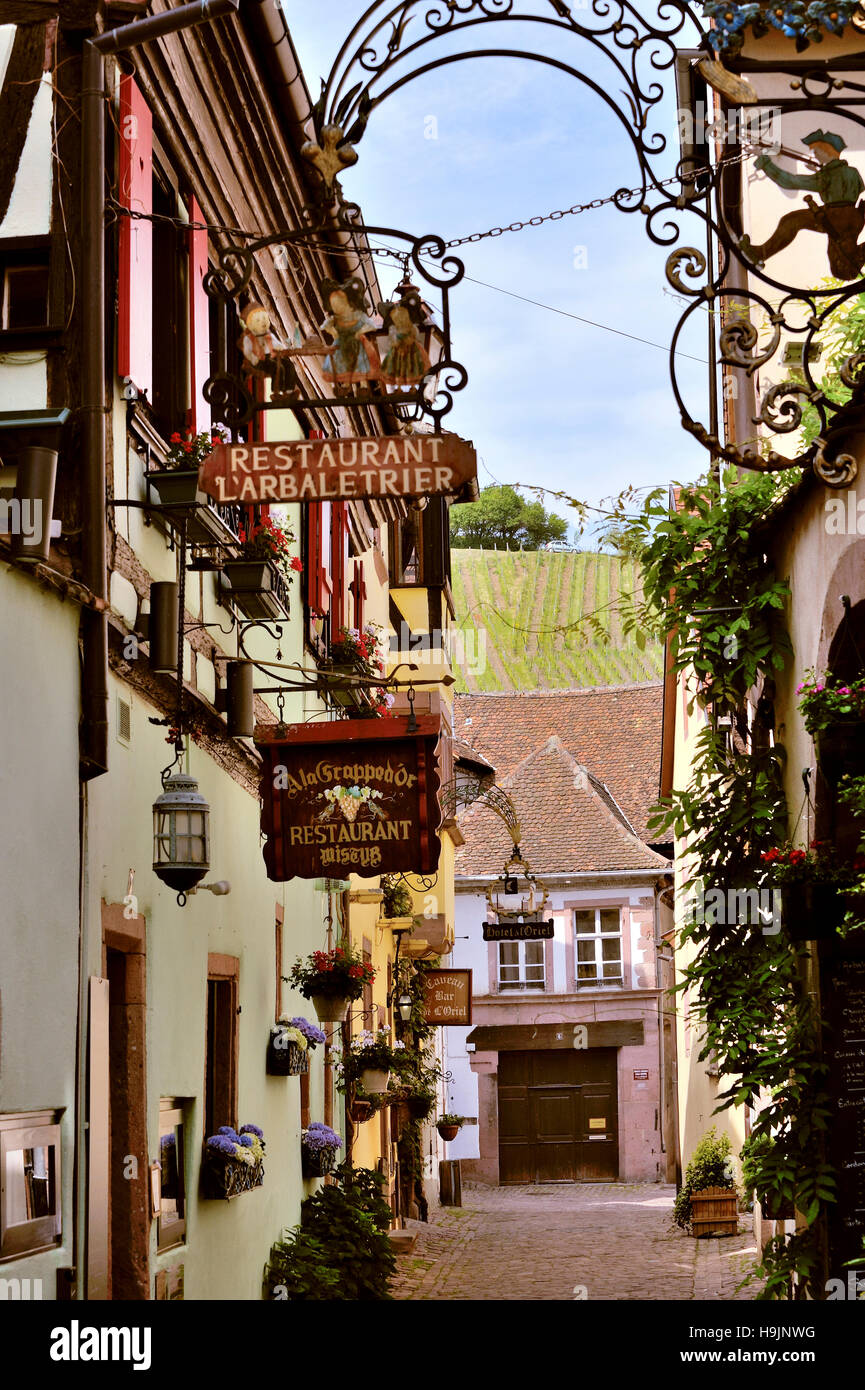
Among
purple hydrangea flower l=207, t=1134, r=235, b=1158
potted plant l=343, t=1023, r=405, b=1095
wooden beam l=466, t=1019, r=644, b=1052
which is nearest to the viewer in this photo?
purple hydrangea flower l=207, t=1134, r=235, b=1158

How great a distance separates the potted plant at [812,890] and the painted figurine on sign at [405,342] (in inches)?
Answer: 128

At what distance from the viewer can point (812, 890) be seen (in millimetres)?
8172

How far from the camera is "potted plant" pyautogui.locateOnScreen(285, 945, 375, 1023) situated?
1297 centimetres

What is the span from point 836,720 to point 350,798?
2.78m

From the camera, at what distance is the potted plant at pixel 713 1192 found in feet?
64.3

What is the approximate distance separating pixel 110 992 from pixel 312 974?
193 inches

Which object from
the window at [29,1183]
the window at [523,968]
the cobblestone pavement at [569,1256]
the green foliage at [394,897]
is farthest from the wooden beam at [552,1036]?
the window at [29,1183]

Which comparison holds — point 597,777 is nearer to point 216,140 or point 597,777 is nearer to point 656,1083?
point 656,1083

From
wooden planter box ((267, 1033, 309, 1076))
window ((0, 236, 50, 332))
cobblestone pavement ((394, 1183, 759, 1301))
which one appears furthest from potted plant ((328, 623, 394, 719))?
window ((0, 236, 50, 332))

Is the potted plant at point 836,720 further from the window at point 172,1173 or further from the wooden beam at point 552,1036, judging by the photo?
the wooden beam at point 552,1036

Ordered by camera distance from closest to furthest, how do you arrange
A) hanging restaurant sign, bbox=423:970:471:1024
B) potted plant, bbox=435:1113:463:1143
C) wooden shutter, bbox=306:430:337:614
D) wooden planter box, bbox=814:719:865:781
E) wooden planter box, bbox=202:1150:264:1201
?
wooden planter box, bbox=814:719:865:781, wooden planter box, bbox=202:1150:264:1201, wooden shutter, bbox=306:430:337:614, hanging restaurant sign, bbox=423:970:471:1024, potted plant, bbox=435:1113:463:1143

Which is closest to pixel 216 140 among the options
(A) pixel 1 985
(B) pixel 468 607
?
(A) pixel 1 985

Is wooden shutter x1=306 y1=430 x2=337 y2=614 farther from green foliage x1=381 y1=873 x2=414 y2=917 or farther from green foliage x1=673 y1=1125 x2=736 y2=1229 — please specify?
green foliage x1=673 y1=1125 x2=736 y2=1229

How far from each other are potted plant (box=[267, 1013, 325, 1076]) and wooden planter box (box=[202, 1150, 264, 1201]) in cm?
199
